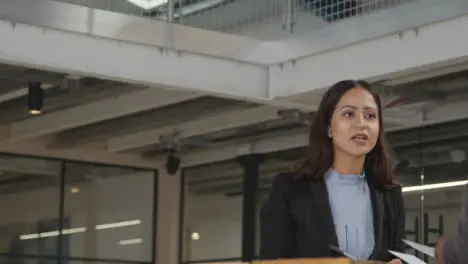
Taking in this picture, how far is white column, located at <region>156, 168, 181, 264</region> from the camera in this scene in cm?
1369

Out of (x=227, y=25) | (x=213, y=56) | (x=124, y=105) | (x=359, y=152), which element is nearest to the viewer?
(x=359, y=152)

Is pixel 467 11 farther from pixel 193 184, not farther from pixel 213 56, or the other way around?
pixel 193 184

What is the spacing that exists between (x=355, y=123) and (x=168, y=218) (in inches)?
447

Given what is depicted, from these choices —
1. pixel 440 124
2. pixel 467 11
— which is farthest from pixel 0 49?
pixel 440 124

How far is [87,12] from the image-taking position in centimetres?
761

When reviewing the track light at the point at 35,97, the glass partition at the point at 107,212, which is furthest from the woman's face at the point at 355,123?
the glass partition at the point at 107,212

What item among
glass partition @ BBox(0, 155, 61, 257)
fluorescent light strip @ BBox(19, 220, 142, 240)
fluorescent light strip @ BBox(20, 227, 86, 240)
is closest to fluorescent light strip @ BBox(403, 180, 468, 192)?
fluorescent light strip @ BBox(19, 220, 142, 240)

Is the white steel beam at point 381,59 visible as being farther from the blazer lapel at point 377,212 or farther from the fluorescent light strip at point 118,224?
the fluorescent light strip at point 118,224

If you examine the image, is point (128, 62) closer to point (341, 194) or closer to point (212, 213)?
point (341, 194)

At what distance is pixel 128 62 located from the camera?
7824 millimetres

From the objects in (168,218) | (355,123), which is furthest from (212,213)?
(355,123)

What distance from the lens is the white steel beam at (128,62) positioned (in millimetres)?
7352

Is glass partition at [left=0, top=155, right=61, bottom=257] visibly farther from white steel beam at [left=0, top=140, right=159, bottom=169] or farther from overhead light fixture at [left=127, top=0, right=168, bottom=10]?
overhead light fixture at [left=127, top=0, right=168, bottom=10]

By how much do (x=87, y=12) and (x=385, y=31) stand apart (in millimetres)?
2341
